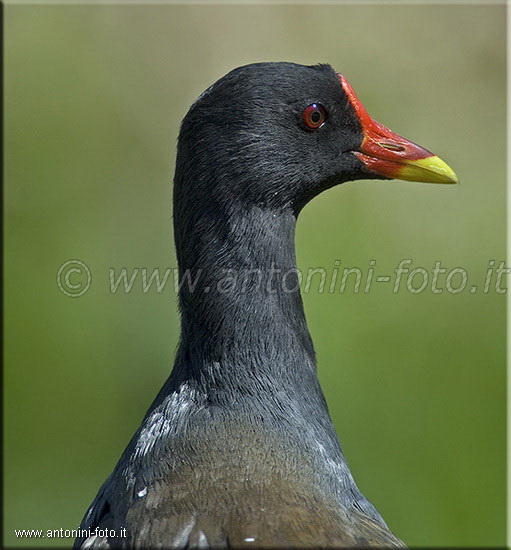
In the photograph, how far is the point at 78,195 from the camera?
10.9 metres

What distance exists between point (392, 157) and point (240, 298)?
1.12 meters

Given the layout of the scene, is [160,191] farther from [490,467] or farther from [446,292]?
[490,467]

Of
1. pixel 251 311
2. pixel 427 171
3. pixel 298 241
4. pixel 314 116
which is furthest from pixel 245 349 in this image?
pixel 298 241

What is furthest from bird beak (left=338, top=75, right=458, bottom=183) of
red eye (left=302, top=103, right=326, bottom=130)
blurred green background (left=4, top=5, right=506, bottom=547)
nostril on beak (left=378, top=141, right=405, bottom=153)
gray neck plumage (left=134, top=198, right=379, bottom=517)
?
blurred green background (left=4, top=5, right=506, bottom=547)

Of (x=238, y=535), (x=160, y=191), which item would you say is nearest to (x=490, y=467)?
(x=160, y=191)

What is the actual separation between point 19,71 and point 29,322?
301 centimetres

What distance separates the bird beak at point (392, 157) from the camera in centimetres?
510

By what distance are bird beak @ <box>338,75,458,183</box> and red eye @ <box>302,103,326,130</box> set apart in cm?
21

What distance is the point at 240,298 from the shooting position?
4.72 m

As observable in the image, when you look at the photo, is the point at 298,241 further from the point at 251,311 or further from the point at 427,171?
the point at 251,311

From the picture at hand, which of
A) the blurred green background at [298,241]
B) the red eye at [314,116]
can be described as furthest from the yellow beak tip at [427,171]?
the blurred green background at [298,241]

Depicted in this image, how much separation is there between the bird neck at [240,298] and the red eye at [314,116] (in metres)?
0.48

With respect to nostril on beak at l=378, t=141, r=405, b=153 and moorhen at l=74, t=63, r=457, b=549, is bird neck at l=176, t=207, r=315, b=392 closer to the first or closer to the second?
moorhen at l=74, t=63, r=457, b=549

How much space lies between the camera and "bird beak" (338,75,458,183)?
16.7 feet
